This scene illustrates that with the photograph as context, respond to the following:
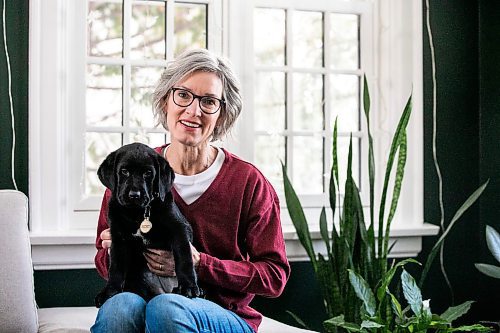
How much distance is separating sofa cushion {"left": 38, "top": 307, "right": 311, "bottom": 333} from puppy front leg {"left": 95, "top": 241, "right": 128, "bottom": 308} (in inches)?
16.4

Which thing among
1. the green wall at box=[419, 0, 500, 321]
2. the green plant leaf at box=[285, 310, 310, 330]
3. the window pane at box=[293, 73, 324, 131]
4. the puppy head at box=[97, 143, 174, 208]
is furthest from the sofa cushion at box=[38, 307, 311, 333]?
the green wall at box=[419, 0, 500, 321]

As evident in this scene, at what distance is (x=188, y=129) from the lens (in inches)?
88.8

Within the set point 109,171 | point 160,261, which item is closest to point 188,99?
point 109,171

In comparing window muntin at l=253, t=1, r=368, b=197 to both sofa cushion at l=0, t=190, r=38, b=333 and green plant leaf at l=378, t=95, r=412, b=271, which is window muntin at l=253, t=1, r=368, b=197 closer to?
green plant leaf at l=378, t=95, r=412, b=271

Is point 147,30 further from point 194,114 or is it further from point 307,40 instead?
point 194,114

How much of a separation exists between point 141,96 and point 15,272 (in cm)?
106

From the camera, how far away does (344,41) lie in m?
3.46

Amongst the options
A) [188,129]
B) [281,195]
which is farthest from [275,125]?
[188,129]

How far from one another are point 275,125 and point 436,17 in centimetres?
89

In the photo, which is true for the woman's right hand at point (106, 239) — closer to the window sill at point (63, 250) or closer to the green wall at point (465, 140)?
the window sill at point (63, 250)

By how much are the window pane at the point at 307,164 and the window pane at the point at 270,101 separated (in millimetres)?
125

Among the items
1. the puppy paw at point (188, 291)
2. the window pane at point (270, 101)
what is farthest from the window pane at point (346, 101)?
the puppy paw at point (188, 291)

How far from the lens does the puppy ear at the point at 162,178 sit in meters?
1.99

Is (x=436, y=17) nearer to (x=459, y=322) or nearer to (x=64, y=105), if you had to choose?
(x=459, y=322)
